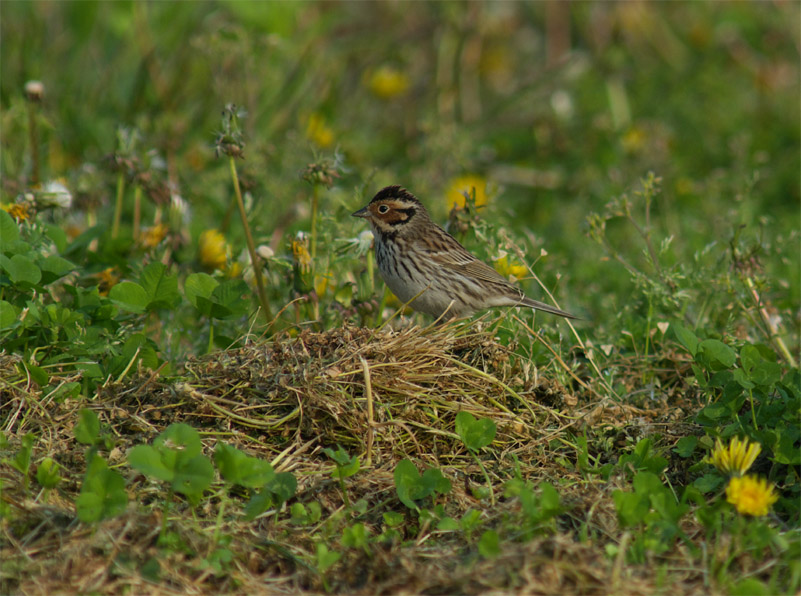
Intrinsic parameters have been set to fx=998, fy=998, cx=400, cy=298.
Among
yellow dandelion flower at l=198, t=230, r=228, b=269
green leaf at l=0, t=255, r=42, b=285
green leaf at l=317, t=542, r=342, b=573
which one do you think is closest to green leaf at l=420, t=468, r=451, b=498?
green leaf at l=317, t=542, r=342, b=573

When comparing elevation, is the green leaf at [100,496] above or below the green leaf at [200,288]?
below

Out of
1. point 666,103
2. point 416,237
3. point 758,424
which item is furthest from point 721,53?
point 758,424

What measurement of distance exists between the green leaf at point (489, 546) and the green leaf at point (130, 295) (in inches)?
76.0

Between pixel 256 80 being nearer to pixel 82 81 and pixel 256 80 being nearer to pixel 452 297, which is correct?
pixel 82 81

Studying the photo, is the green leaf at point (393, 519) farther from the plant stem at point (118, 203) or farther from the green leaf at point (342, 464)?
the plant stem at point (118, 203)

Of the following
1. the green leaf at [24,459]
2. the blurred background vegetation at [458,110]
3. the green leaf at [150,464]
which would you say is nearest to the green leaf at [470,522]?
the green leaf at [150,464]

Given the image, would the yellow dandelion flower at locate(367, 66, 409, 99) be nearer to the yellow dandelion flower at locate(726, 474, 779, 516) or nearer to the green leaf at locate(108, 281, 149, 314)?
the green leaf at locate(108, 281, 149, 314)

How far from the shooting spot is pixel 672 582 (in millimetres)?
2869

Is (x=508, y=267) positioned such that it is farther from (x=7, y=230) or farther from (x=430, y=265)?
(x=7, y=230)

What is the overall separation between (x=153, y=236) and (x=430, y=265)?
140 centimetres

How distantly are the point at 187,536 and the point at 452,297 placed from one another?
7.73 feet

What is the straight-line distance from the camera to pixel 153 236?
5.01 metres

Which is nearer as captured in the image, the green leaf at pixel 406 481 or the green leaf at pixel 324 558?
the green leaf at pixel 324 558

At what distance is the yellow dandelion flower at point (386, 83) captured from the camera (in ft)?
29.2
